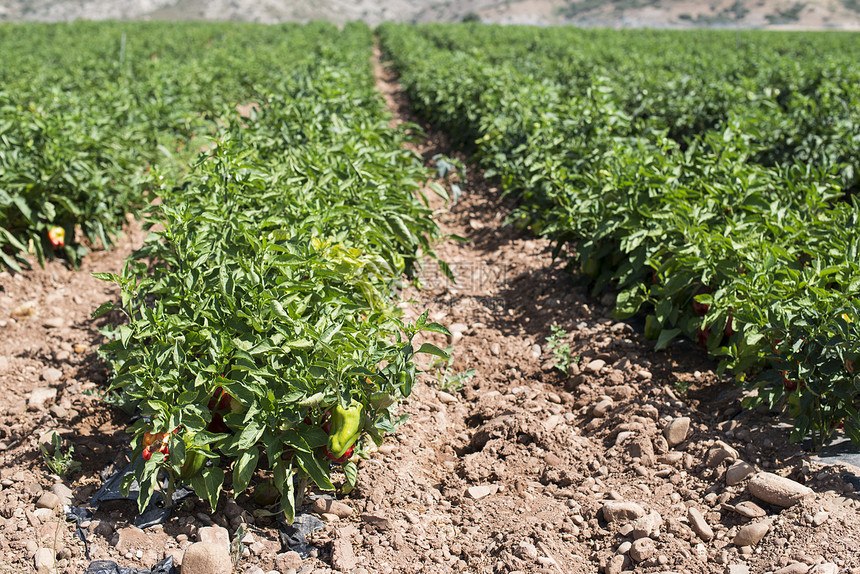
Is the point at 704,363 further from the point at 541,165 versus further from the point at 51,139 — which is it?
the point at 51,139

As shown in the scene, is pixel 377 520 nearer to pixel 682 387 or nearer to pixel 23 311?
pixel 682 387

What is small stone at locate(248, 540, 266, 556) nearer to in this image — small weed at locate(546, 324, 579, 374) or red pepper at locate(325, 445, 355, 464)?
red pepper at locate(325, 445, 355, 464)

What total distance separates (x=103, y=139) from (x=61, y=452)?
3.07 meters

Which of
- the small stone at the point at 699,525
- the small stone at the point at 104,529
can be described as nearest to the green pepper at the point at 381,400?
the small stone at the point at 104,529

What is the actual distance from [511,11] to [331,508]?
323ft

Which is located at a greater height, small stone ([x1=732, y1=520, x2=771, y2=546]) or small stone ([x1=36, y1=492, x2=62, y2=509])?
small stone ([x1=732, y1=520, x2=771, y2=546])

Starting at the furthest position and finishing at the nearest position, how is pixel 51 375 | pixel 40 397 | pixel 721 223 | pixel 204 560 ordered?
1. pixel 721 223
2. pixel 51 375
3. pixel 40 397
4. pixel 204 560

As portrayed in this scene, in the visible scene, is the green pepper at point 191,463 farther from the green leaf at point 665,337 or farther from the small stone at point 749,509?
the green leaf at point 665,337

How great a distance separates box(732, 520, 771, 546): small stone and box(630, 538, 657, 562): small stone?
0.28m

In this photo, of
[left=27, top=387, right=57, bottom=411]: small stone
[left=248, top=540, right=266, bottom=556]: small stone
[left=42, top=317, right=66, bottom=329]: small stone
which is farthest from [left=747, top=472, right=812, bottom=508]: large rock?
[left=42, top=317, right=66, bottom=329]: small stone

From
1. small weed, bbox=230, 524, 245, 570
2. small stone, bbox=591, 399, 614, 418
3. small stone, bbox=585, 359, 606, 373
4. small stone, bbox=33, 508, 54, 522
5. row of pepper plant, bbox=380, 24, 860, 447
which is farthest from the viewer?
small stone, bbox=585, 359, 606, 373

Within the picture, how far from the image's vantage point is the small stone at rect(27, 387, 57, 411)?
3373 millimetres

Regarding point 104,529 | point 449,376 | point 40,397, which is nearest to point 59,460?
point 104,529

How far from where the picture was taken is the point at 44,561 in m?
2.35
